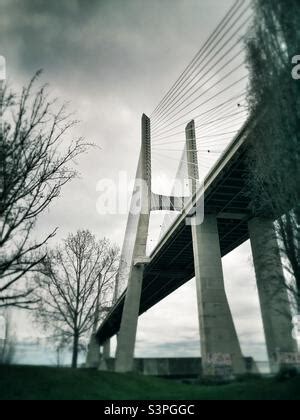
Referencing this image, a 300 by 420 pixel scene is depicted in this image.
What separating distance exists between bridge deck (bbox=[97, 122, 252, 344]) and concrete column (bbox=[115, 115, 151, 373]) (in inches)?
124

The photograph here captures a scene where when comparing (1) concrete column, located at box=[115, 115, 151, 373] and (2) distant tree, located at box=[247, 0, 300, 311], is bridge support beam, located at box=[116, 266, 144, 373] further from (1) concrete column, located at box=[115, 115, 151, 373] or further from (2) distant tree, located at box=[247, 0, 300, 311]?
(2) distant tree, located at box=[247, 0, 300, 311]

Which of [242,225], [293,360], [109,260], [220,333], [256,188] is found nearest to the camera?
[256,188]

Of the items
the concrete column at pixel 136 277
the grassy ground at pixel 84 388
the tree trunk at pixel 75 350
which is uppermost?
the concrete column at pixel 136 277

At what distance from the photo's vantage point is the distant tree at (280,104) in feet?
44.6

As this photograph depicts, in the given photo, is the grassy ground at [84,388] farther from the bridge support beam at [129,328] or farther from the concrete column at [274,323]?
the bridge support beam at [129,328]

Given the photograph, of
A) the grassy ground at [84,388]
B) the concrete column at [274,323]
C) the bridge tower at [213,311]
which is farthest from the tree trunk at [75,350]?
the concrete column at [274,323]

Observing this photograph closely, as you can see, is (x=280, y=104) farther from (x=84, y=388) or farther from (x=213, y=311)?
(x=213, y=311)

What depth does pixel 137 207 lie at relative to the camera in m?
31.9

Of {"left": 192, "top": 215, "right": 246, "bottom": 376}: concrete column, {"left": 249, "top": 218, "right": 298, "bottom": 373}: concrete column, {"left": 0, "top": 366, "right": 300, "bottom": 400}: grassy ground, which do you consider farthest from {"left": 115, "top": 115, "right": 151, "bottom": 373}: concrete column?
{"left": 0, "top": 366, "right": 300, "bottom": 400}: grassy ground

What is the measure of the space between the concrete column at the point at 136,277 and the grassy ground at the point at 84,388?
12.7 m

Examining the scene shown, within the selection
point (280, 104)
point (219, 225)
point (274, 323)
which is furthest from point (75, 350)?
point (280, 104)
